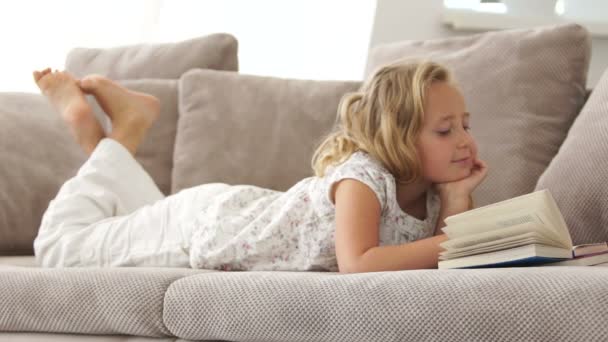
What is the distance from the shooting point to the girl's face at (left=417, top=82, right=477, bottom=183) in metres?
1.74

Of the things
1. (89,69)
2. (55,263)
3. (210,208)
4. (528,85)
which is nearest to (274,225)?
(210,208)

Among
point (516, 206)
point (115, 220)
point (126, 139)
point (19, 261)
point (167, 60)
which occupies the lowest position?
point (19, 261)

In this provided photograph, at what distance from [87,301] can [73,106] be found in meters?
1.01

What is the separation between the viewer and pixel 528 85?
2.13 meters

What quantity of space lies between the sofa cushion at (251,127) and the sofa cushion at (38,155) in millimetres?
70

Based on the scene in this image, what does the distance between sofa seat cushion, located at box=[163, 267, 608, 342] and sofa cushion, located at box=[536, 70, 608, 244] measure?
497 mm

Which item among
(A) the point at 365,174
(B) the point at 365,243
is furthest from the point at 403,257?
(A) the point at 365,174

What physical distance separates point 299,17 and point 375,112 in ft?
5.18

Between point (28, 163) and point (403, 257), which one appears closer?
point (403, 257)

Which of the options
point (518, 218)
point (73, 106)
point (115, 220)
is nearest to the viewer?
point (518, 218)

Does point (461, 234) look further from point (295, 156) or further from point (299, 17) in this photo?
point (299, 17)

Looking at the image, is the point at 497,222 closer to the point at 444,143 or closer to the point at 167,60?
the point at 444,143

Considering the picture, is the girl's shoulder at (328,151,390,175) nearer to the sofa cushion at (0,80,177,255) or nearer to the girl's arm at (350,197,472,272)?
the girl's arm at (350,197,472,272)

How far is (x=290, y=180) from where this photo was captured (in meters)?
2.32
